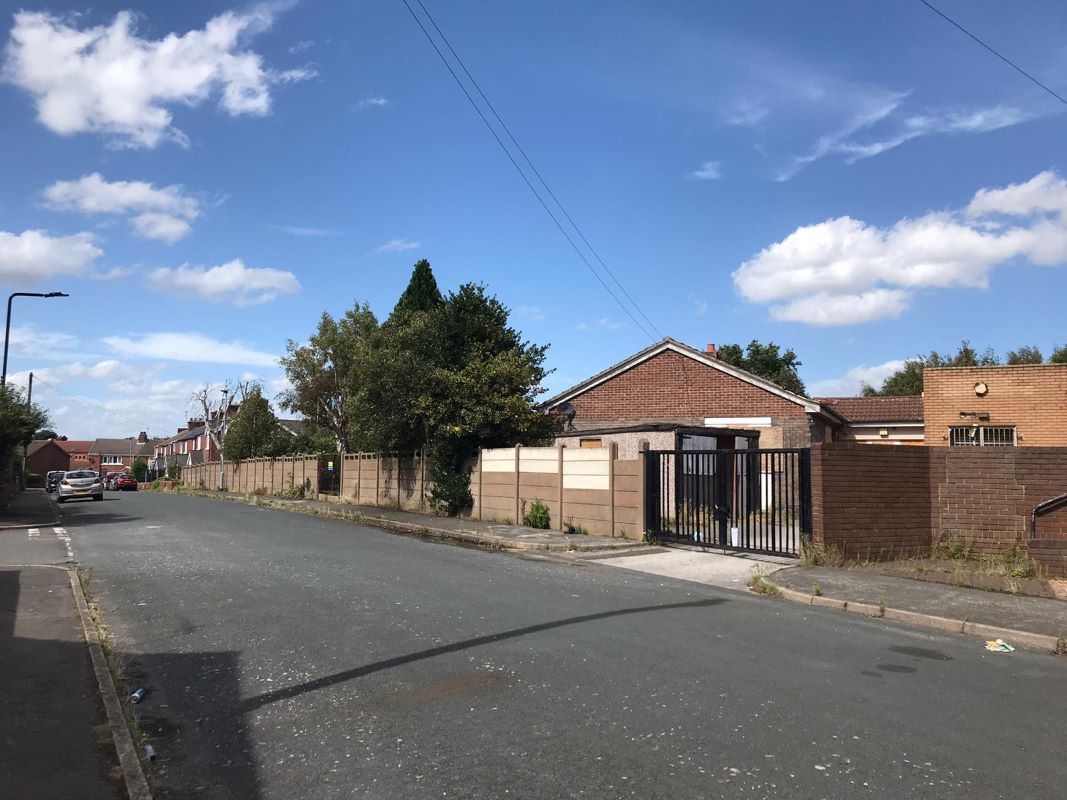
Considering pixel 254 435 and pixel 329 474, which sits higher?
pixel 254 435

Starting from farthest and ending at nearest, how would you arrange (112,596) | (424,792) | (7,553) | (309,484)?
(309,484)
(7,553)
(112,596)
(424,792)

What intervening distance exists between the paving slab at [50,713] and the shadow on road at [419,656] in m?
→ 1.05

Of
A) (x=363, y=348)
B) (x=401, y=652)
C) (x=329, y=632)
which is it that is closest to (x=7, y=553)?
(x=329, y=632)

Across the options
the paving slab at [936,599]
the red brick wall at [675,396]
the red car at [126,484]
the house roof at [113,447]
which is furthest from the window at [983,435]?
the house roof at [113,447]

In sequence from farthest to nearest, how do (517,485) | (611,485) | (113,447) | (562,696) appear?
(113,447) < (517,485) < (611,485) < (562,696)

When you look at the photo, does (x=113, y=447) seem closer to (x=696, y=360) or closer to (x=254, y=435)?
(x=254, y=435)

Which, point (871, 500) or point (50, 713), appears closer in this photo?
point (50, 713)

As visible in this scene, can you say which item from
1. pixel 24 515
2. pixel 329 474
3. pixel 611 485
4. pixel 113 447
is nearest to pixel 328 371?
pixel 329 474

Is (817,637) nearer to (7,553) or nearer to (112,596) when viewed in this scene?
(112,596)

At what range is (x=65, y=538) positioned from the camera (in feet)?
57.4

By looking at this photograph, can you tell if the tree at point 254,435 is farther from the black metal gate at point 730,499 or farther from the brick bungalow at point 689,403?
the black metal gate at point 730,499

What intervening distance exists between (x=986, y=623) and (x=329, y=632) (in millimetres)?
7140

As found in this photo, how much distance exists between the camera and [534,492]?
2005 centimetres

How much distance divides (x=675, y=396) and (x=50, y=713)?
23.3m
